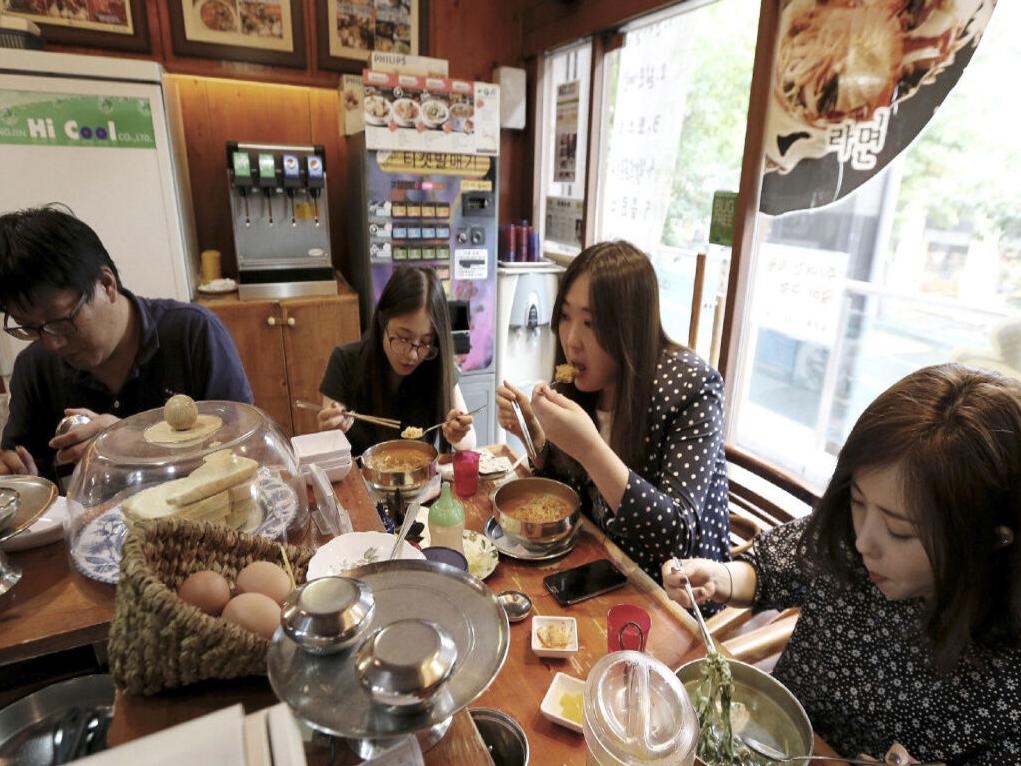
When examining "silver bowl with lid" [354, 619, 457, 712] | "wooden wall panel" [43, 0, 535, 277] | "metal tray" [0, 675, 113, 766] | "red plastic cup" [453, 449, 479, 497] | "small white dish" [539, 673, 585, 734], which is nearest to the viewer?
"silver bowl with lid" [354, 619, 457, 712]

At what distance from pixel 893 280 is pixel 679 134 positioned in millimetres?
1281

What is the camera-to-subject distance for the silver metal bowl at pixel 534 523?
56.6 inches

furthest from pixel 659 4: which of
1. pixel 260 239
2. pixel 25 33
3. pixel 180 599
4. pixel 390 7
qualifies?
pixel 180 599

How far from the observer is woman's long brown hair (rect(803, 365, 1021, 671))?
3.00ft

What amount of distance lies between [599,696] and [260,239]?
126 inches

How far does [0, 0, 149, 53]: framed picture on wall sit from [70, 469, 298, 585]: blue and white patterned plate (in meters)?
3.29

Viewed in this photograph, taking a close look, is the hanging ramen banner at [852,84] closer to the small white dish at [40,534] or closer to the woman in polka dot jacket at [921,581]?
the woman in polka dot jacket at [921,581]

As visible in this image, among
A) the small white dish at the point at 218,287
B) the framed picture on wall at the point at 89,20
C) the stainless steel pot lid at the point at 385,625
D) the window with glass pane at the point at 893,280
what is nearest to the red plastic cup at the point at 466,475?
the stainless steel pot lid at the point at 385,625

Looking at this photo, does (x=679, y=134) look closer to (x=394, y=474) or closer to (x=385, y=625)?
(x=394, y=474)

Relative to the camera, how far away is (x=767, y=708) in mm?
1009

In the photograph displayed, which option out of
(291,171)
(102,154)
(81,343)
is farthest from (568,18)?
(81,343)

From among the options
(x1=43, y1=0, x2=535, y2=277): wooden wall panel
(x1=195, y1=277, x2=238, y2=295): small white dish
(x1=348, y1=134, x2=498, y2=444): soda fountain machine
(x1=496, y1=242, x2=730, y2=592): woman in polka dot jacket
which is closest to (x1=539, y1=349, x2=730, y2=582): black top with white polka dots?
(x1=496, y1=242, x2=730, y2=592): woman in polka dot jacket

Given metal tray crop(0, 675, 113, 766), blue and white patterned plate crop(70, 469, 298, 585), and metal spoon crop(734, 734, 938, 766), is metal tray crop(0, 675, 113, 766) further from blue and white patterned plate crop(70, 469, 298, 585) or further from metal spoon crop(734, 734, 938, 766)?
metal spoon crop(734, 734, 938, 766)

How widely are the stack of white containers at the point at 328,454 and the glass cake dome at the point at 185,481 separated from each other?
0.34 meters
